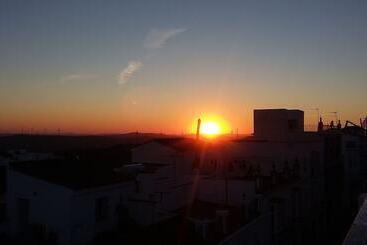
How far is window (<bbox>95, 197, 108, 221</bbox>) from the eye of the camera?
21.5 meters

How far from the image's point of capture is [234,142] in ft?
130

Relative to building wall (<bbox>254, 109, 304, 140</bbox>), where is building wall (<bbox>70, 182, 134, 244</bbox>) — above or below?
below

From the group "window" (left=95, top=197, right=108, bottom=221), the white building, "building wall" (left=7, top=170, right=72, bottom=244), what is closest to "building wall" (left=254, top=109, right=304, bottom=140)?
the white building

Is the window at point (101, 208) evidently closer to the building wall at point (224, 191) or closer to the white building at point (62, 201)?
the white building at point (62, 201)

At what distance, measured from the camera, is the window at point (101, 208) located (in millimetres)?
21505

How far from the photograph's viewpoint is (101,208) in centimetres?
2194

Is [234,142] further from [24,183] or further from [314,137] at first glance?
[24,183]

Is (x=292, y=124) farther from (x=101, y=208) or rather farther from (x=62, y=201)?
(x=62, y=201)

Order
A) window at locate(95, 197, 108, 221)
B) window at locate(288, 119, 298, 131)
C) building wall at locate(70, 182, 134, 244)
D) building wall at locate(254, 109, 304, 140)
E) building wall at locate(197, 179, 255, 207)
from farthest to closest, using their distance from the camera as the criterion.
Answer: window at locate(288, 119, 298, 131) < building wall at locate(254, 109, 304, 140) < building wall at locate(197, 179, 255, 207) < window at locate(95, 197, 108, 221) < building wall at locate(70, 182, 134, 244)

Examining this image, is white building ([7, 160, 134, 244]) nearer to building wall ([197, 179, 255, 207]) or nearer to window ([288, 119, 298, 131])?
building wall ([197, 179, 255, 207])

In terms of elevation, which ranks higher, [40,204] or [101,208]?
[40,204]

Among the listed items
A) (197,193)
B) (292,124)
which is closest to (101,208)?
(197,193)

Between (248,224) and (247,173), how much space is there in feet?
32.4

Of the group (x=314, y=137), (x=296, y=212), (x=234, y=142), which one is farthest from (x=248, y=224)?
(x=314, y=137)
